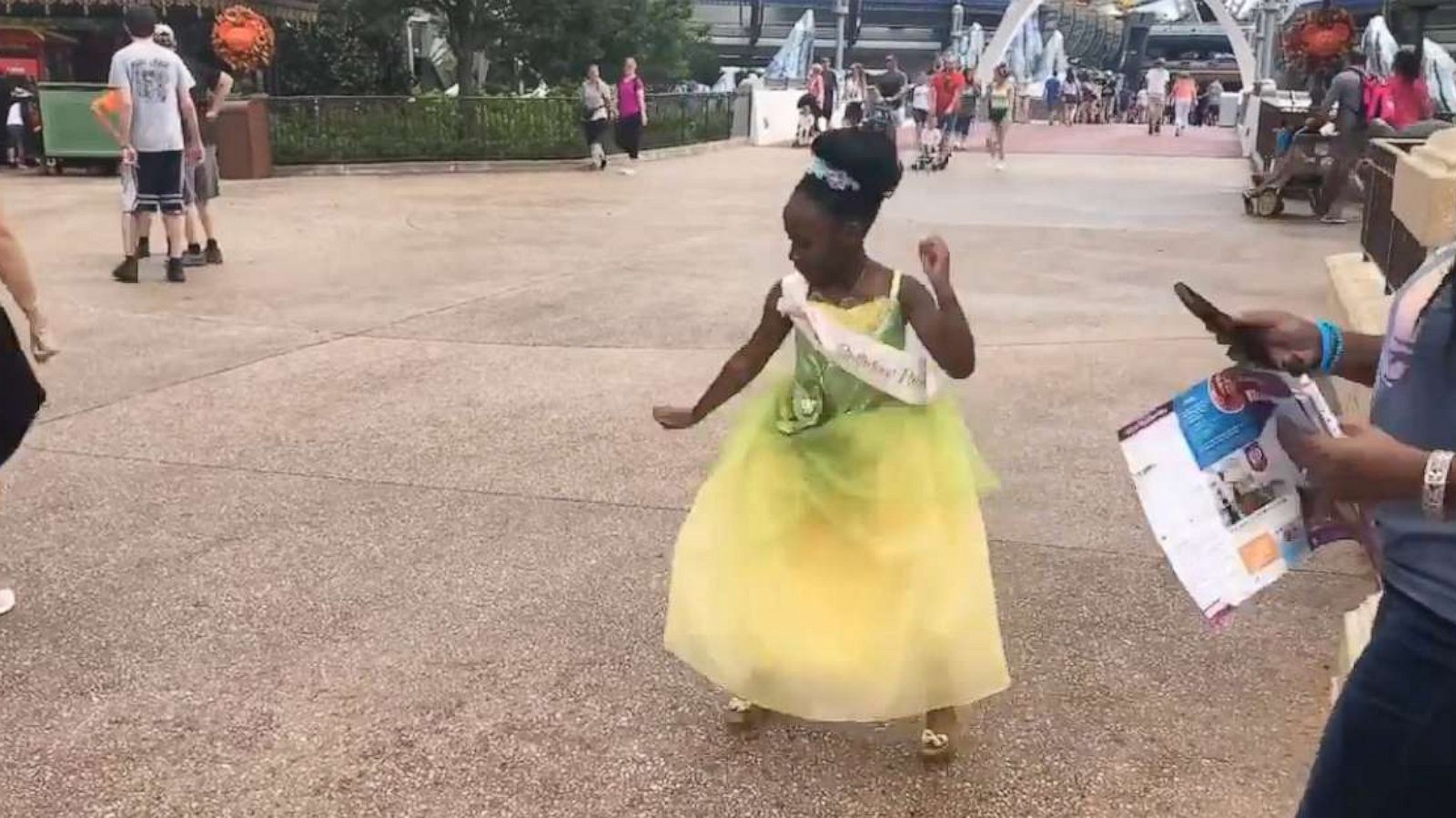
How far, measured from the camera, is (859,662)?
296 centimetres

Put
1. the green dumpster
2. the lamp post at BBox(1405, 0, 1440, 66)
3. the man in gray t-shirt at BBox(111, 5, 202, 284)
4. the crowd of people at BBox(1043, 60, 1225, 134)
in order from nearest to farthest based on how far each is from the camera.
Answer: the man in gray t-shirt at BBox(111, 5, 202, 284)
the lamp post at BBox(1405, 0, 1440, 66)
the green dumpster
the crowd of people at BBox(1043, 60, 1225, 134)

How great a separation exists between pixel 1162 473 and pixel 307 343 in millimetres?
6358

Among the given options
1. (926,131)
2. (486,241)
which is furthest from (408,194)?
(926,131)

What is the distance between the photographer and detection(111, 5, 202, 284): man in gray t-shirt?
8945mm

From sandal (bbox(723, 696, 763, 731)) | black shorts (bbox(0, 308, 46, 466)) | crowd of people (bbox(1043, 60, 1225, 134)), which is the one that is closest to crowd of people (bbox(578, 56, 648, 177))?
crowd of people (bbox(1043, 60, 1225, 134))

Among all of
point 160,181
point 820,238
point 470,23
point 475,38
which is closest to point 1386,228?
point 820,238

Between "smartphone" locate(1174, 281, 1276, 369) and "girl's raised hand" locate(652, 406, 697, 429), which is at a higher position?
"smartphone" locate(1174, 281, 1276, 369)

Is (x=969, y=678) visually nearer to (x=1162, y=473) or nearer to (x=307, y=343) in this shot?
(x=1162, y=473)

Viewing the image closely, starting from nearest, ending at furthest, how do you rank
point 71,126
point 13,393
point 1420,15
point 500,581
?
point 13,393
point 500,581
point 1420,15
point 71,126

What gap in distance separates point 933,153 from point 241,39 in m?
10.1

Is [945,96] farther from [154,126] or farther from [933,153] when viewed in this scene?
[154,126]

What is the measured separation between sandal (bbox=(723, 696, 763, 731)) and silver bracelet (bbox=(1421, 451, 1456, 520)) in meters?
1.98

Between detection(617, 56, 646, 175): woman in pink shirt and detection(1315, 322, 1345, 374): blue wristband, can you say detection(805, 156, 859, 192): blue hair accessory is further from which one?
detection(617, 56, 646, 175): woman in pink shirt

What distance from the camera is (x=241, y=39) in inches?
663
